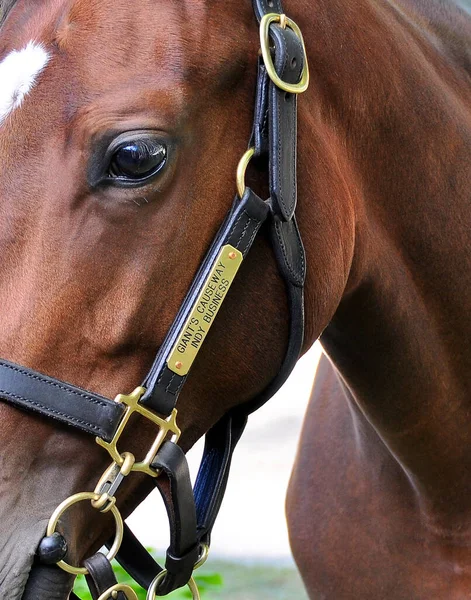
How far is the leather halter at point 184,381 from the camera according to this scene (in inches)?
47.8

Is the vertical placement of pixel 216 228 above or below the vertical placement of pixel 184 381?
above

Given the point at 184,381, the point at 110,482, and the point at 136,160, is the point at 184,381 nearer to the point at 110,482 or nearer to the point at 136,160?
the point at 110,482

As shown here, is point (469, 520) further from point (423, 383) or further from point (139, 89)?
point (139, 89)

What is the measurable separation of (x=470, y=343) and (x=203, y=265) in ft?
2.16

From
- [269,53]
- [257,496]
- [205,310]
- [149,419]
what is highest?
[269,53]

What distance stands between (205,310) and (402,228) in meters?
0.49

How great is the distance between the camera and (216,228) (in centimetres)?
133

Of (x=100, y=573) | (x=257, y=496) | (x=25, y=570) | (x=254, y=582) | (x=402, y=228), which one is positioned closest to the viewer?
(x=25, y=570)

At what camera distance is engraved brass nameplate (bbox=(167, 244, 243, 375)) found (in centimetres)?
128

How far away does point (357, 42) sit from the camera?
153cm

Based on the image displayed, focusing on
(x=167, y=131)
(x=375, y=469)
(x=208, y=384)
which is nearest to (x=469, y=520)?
(x=375, y=469)

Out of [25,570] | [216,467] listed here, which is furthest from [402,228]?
[25,570]

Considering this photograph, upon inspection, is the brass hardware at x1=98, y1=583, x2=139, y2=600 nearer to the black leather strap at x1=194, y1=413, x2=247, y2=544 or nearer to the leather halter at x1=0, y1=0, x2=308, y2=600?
the leather halter at x1=0, y1=0, x2=308, y2=600

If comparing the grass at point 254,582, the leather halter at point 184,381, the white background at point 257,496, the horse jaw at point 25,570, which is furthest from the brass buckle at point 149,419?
the white background at point 257,496
